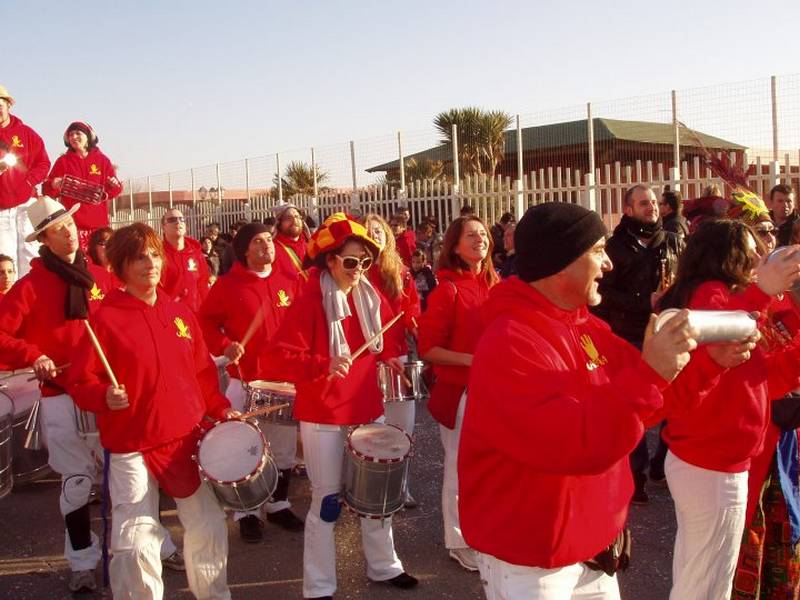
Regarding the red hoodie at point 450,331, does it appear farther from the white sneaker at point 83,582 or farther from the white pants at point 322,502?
the white sneaker at point 83,582

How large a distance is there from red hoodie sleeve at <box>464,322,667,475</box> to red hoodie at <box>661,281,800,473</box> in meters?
1.20

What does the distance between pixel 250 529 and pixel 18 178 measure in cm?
580

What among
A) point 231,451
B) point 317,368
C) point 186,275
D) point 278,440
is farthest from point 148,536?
point 186,275

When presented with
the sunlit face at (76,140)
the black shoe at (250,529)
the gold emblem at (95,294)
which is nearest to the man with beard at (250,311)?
the black shoe at (250,529)

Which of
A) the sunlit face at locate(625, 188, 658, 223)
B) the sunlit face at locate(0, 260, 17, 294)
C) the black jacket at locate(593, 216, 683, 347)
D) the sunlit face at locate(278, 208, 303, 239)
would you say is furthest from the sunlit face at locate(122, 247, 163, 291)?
the sunlit face at locate(278, 208, 303, 239)

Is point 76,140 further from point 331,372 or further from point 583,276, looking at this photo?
point 583,276

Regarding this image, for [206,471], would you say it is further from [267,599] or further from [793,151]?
[793,151]

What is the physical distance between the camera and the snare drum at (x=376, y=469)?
4457 mm

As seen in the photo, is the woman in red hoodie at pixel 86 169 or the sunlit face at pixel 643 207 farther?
the woman in red hoodie at pixel 86 169

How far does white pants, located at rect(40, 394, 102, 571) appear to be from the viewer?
5094 millimetres

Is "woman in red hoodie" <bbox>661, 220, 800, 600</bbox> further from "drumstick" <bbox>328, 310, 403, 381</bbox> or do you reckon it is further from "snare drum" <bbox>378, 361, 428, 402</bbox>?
"snare drum" <bbox>378, 361, 428, 402</bbox>

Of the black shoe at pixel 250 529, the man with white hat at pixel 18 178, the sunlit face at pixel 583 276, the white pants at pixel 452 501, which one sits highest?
the man with white hat at pixel 18 178

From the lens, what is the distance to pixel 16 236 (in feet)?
32.2

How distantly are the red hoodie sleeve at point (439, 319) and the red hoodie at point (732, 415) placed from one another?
5.89ft
